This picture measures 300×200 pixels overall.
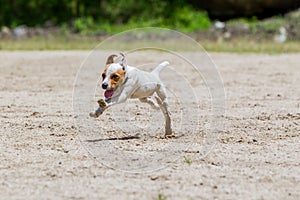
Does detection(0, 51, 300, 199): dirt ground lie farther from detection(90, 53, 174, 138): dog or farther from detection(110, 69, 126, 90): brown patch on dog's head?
detection(110, 69, 126, 90): brown patch on dog's head

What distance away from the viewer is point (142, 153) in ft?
20.6

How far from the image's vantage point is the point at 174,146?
21.7 feet

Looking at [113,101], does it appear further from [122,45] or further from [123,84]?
[122,45]

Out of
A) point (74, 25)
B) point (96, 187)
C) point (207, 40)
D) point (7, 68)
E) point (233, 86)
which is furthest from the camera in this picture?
point (74, 25)

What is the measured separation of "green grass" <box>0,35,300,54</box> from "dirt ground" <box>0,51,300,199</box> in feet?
19.0

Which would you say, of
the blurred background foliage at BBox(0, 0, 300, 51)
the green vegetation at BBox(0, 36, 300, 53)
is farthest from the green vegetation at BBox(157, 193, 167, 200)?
the blurred background foliage at BBox(0, 0, 300, 51)

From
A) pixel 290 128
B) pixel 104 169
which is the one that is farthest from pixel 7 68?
pixel 104 169

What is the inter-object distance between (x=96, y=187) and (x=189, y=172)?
0.80 metres

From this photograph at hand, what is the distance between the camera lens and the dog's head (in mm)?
6156

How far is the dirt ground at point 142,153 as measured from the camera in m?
5.23

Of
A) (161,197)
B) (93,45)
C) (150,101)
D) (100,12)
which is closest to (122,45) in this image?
(93,45)

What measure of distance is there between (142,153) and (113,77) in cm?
67

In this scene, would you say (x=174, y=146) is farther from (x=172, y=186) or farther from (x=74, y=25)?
(x=74, y=25)

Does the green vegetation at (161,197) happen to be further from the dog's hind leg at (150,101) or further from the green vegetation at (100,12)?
the green vegetation at (100,12)
